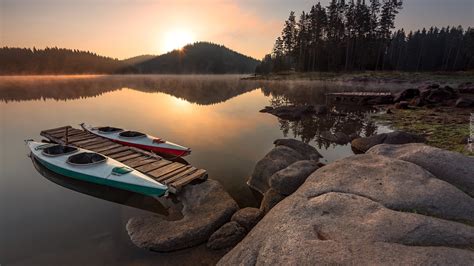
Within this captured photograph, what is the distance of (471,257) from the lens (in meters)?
4.87

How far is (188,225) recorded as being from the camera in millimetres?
9523

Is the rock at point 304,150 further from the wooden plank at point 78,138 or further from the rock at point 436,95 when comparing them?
the rock at point 436,95

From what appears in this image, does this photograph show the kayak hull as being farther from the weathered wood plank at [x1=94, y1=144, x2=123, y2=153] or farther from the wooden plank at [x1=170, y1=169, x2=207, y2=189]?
the weathered wood plank at [x1=94, y1=144, x2=123, y2=153]

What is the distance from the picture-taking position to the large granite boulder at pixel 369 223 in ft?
17.2

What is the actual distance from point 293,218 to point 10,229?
1150cm

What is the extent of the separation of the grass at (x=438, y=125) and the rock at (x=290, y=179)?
11455mm

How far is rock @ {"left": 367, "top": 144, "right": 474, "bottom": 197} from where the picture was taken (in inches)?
328

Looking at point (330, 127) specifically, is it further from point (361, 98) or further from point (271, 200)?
point (361, 98)

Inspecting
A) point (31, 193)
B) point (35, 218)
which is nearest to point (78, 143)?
point (31, 193)

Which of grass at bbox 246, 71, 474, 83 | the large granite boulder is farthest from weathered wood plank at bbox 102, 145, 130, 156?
grass at bbox 246, 71, 474, 83

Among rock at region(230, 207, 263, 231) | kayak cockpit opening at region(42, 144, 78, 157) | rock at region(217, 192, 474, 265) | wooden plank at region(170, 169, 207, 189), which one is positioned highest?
rock at region(217, 192, 474, 265)

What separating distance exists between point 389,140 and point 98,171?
18.3 m

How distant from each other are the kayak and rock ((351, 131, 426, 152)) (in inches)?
576

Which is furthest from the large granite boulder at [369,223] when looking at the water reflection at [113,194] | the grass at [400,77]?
the grass at [400,77]
